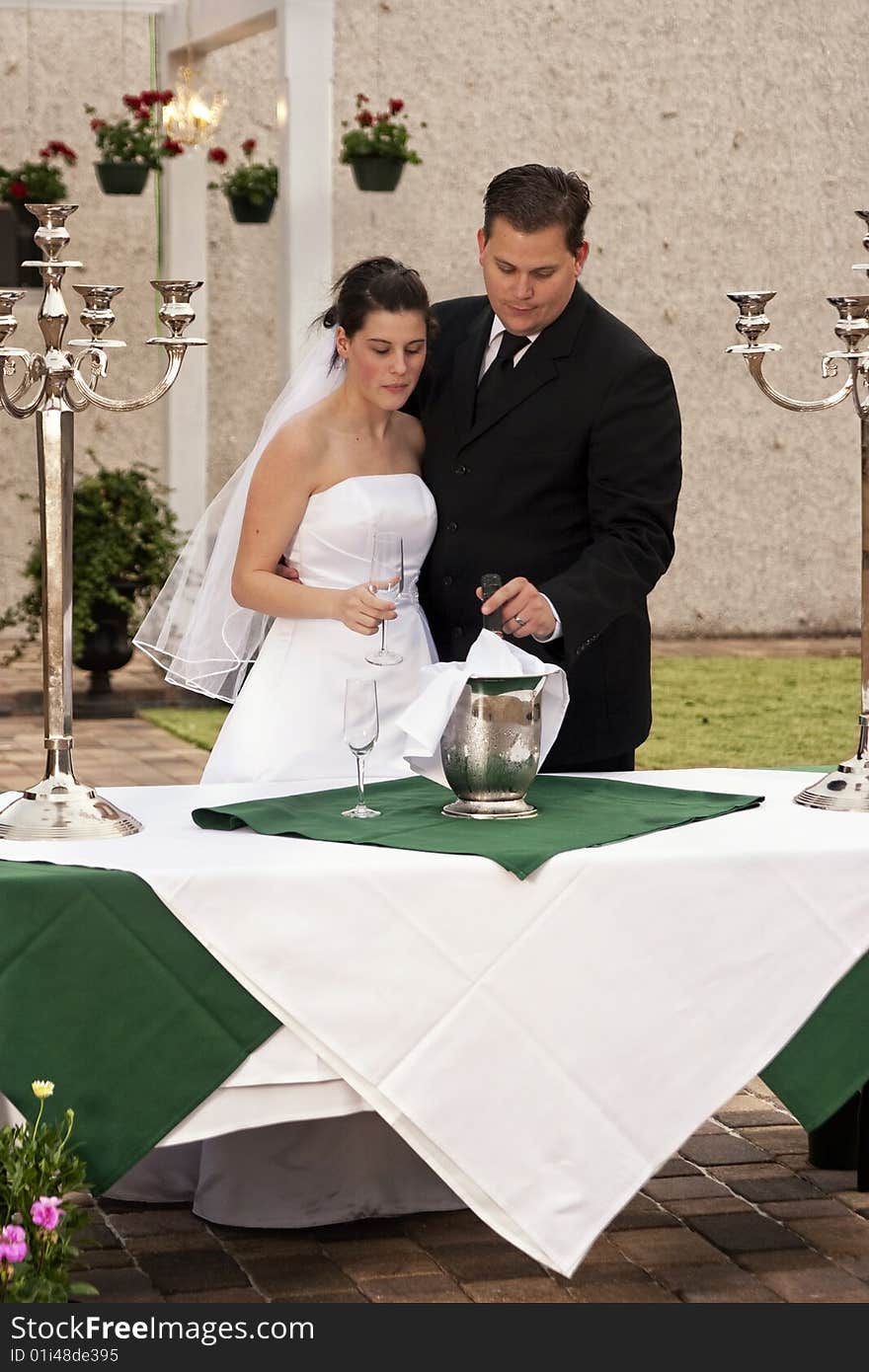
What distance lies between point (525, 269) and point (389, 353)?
0.95ft

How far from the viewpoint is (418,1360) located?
2533mm

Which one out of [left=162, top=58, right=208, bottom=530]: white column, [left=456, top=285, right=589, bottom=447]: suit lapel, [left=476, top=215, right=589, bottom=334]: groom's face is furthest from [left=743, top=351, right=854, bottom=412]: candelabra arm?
[left=162, top=58, right=208, bottom=530]: white column

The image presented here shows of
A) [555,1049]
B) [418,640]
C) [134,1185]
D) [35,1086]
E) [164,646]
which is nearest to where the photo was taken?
[35,1086]

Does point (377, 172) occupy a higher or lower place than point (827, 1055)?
higher

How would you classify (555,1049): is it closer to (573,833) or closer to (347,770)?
(573,833)

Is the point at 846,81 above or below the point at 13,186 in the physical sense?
above

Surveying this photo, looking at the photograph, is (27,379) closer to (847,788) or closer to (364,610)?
(364,610)

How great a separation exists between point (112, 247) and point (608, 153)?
3.12 metres

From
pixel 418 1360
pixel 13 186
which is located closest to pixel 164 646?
pixel 418 1360

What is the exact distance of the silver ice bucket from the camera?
2.92 meters

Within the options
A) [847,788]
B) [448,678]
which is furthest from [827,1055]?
[448,678]

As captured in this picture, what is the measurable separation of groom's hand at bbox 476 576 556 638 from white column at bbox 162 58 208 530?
7.71m

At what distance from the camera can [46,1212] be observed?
8.19ft

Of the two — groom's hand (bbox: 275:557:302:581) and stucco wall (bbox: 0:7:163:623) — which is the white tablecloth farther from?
stucco wall (bbox: 0:7:163:623)
